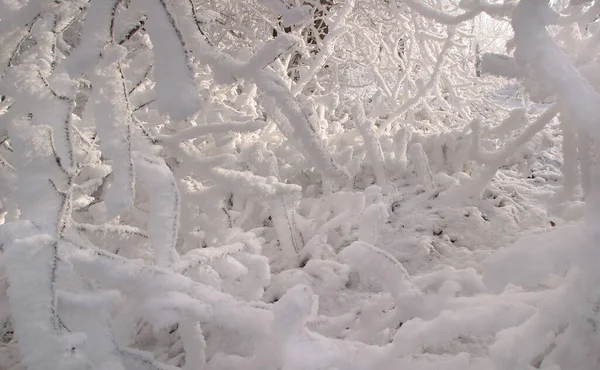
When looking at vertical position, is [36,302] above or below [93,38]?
below

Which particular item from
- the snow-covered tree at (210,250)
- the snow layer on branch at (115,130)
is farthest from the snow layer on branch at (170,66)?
the snow layer on branch at (115,130)

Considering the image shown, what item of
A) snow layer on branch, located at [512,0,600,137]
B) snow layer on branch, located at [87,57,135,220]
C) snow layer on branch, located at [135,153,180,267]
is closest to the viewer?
snow layer on branch, located at [512,0,600,137]

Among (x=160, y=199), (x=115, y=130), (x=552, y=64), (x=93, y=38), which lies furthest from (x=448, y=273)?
(x=93, y=38)

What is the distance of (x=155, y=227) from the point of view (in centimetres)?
99

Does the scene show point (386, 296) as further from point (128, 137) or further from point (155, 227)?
point (128, 137)

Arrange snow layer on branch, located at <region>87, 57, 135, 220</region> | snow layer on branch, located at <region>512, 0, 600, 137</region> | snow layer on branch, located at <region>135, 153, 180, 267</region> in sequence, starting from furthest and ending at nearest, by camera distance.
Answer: snow layer on branch, located at <region>135, 153, 180, 267</region>
snow layer on branch, located at <region>87, 57, 135, 220</region>
snow layer on branch, located at <region>512, 0, 600, 137</region>

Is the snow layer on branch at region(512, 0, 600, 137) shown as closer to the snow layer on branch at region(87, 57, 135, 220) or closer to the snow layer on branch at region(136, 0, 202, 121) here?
the snow layer on branch at region(136, 0, 202, 121)

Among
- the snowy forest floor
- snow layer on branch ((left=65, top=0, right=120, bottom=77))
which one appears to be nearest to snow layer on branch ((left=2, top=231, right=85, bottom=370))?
snow layer on branch ((left=65, top=0, right=120, bottom=77))

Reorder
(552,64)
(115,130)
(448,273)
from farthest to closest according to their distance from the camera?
(448,273) < (115,130) < (552,64)

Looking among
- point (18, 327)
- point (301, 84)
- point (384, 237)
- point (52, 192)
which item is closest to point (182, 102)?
point (52, 192)

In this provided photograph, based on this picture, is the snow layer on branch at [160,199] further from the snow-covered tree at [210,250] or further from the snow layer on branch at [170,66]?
the snow layer on branch at [170,66]

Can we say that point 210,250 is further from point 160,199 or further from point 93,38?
point 93,38

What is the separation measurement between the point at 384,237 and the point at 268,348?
3.86 feet

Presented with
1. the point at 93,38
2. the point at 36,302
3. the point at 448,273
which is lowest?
the point at 36,302
